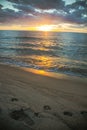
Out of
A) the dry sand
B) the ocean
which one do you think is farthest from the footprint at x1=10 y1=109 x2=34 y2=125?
the ocean

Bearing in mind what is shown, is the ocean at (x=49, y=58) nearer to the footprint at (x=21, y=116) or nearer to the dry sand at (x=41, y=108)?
the dry sand at (x=41, y=108)

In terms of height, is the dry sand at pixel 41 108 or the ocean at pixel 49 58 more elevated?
the dry sand at pixel 41 108

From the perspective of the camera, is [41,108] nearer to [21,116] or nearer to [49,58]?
[21,116]

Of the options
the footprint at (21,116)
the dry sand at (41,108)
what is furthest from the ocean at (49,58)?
the footprint at (21,116)

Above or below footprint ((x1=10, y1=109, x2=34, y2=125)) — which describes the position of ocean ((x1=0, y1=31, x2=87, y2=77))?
below

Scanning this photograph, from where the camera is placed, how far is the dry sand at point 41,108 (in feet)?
14.4

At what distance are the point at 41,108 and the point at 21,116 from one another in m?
0.74

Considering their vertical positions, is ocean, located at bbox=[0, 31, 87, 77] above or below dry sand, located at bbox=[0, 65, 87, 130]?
below

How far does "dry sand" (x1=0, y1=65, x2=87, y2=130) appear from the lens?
438 centimetres

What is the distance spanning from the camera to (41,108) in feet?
17.1

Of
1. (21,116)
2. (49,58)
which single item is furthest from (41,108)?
(49,58)

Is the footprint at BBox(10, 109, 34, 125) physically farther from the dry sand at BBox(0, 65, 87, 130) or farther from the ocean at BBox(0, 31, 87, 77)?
the ocean at BBox(0, 31, 87, 77)

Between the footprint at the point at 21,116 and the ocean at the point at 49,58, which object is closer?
the footprint at the point at 21,116

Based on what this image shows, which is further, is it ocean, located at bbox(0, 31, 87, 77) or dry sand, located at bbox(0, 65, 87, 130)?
ocean, located at bbox(0, 31, 87, 77)
